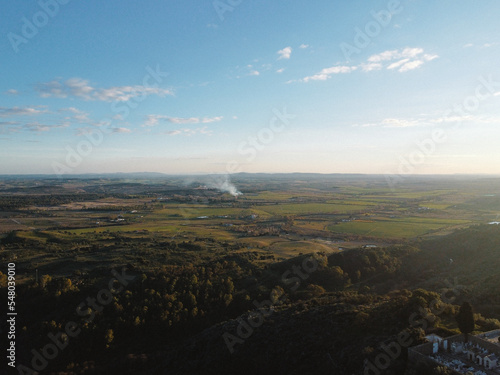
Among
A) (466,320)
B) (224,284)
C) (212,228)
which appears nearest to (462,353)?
(466,320)

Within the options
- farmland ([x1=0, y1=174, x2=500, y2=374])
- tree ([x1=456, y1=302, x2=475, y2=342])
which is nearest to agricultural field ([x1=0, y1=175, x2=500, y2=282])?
farmland ([x1=0, y1=174, x2=500, y2=374])

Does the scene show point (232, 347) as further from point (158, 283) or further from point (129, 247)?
point (129, 247)

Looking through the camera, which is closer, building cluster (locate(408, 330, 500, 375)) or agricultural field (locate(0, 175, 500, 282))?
building cluster (locate(408, 330, 500, 375))

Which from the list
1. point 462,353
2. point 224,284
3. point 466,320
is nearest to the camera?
point 462,353

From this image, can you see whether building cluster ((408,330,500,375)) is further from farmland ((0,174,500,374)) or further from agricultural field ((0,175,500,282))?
agricultural field ((0,175,500,282))

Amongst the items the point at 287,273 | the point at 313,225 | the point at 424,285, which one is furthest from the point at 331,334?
the point at 313,225

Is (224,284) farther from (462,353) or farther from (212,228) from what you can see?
(212,228)

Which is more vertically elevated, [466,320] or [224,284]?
→ [466,320]

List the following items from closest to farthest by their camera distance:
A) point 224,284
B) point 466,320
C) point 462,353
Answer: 1. point 462,353
2. point 466,320
3. point 224,284

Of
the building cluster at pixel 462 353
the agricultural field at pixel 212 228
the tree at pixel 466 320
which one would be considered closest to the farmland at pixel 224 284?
the agricultural field at pixel 212 228

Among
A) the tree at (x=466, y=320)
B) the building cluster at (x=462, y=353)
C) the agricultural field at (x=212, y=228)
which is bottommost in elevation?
the agricultural field at (x=212, y=228)

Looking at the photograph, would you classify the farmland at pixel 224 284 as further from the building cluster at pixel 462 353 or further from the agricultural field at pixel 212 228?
the building cluster at pixel 462 353
